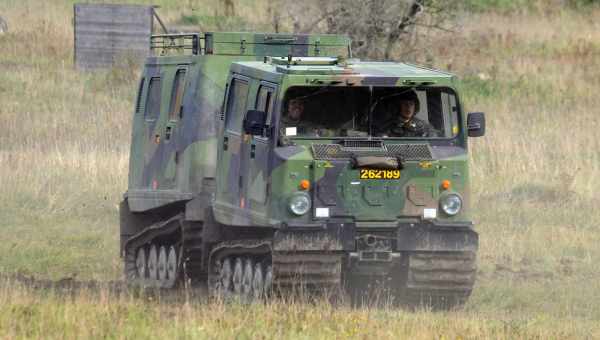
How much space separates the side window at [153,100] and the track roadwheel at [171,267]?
1.58 metres

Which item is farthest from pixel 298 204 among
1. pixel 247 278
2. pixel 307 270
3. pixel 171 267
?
pixel 171 267

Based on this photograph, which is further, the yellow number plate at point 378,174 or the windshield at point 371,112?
the windshield at point 371,112

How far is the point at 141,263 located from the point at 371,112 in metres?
4.81

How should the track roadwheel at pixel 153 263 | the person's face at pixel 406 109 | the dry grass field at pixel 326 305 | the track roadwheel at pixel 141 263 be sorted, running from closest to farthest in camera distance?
the dry grass field at pixel 326 305, the person's face at pixel 406 109, the track roadwheel at pixel 153 263, the track roadwheel at pixel 141 263

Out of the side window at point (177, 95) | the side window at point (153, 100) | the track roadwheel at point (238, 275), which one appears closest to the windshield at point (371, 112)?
the track roadwheel at point (238, 275)

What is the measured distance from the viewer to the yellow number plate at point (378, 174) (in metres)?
11.6

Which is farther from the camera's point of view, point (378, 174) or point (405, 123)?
point (405, 123)

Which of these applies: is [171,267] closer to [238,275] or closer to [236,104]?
[238,275]

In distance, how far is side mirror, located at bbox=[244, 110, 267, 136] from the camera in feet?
38.8

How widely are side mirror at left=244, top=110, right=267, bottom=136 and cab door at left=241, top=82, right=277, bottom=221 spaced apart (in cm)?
6

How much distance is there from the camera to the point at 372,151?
1176 cm

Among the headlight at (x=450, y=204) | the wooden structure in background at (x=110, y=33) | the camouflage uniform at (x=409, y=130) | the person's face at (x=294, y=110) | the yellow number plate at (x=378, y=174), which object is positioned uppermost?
the wooden structure in background at (x=110, y=33)

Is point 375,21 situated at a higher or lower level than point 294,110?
higher

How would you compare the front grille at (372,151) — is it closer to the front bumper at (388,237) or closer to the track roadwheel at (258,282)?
the front bumper at (388,237)
